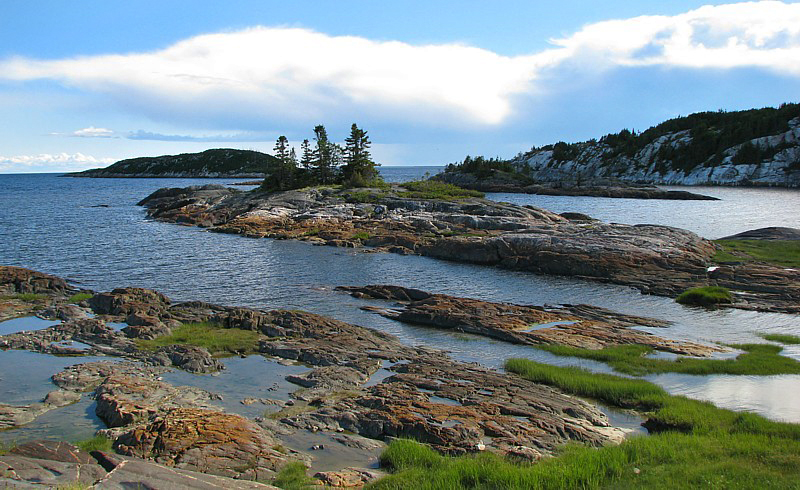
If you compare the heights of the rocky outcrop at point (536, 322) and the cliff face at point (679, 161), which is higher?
the cliff face at point (679, 161)

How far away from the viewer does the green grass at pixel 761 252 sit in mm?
38941

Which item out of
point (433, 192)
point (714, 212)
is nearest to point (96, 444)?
point (433, 192)

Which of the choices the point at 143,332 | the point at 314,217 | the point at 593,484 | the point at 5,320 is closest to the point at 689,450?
the point at 593,484

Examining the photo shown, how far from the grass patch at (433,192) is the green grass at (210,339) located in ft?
175

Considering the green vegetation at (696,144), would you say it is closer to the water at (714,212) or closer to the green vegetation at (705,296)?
Answer: the water at (714,212)

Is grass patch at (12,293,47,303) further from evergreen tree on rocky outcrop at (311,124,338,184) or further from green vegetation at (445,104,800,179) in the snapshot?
green vegetation at (445,104,800,179)

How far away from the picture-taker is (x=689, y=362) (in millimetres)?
19047

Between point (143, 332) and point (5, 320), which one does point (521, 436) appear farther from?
point (5, 320)

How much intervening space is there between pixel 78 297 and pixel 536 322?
2250cm

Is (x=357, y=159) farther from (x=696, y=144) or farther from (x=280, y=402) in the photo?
(x=696, y=144)

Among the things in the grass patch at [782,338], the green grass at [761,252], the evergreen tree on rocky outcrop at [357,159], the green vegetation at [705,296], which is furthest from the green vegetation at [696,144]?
the grass patch at [782,338]

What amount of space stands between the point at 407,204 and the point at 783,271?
43745 mm

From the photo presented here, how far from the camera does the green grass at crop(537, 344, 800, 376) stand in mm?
18219

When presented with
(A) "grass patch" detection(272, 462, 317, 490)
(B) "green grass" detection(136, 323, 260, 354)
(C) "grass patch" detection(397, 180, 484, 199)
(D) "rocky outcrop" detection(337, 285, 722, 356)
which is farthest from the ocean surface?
(C) "grass patch" detection(397, 180, 484, 199)
